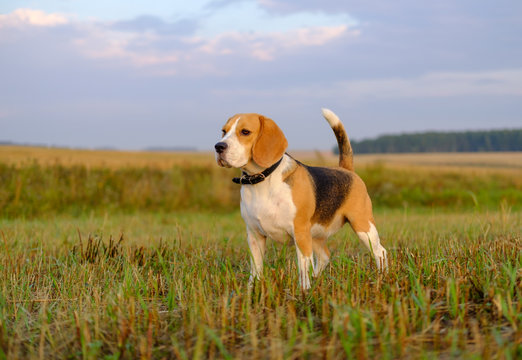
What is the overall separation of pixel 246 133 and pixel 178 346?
2385 mm

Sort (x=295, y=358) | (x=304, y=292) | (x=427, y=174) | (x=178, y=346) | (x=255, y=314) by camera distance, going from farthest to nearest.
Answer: (x=427, y=174) → (x=304, y=292) → (x=255, y=314) → (x=178, y=346) → (x=295, y=358)

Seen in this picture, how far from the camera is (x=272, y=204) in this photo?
4914 mm

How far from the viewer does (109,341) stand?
321 cm

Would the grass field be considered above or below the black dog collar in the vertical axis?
below

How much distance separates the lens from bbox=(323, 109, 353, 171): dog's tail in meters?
6.27

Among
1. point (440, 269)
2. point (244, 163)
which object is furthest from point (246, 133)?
point (440, 269)

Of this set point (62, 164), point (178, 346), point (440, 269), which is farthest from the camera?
point (62, 164)

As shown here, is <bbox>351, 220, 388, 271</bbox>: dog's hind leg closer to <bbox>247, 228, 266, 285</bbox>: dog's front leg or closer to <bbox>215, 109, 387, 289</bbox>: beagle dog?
<bbox>215, 109, 387, 289</bbox>: beagle dog

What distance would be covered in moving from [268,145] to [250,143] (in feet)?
0.59

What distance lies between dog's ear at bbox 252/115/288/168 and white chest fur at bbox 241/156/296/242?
7.2 inches

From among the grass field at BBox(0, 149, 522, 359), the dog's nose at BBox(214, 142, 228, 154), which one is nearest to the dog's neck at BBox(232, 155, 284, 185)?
the dog's nose at BBox(214, 142, 228, 154)

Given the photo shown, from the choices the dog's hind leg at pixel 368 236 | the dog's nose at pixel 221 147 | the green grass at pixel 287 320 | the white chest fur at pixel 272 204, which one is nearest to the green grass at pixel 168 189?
the dog's hind leg at pixel 368 236

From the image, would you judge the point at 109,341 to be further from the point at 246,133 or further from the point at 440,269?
the point at 440,269

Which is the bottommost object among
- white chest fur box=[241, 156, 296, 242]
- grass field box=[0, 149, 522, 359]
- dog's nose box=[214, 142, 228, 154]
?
grass field box=[0, 149, 522, 359]
